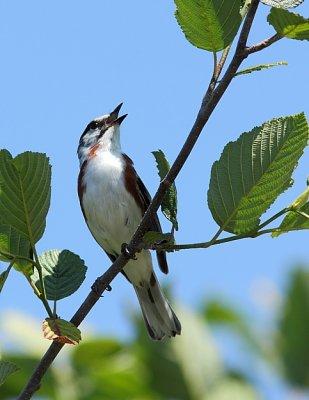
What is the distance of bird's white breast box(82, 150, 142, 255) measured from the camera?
241 inches

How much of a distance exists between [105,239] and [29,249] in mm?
3597

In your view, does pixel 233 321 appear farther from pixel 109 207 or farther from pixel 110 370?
pixel 109 207

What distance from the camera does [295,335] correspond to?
2.44m

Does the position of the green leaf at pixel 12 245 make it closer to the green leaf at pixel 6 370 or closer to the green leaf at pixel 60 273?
the green leaf at pixel 60 273

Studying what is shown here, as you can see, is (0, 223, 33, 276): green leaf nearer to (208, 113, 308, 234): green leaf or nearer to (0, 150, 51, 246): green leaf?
(0, 150, 51, 246): green leaf

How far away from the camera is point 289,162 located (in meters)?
2.41

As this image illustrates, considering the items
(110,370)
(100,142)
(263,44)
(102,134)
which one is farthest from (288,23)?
(102,134)

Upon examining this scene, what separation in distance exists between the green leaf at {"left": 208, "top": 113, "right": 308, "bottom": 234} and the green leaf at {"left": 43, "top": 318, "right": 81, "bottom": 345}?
58cm

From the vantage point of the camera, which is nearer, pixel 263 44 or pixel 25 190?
pixel 263 44

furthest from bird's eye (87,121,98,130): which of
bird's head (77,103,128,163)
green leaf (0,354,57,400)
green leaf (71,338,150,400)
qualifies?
green leaf (0,354,57,400)

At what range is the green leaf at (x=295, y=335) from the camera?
2379 millimetres

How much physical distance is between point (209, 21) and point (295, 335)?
0.98 metres

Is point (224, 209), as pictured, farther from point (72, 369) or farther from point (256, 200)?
point (72, 369)

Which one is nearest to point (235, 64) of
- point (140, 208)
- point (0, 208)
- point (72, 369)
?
point (0, 208)
